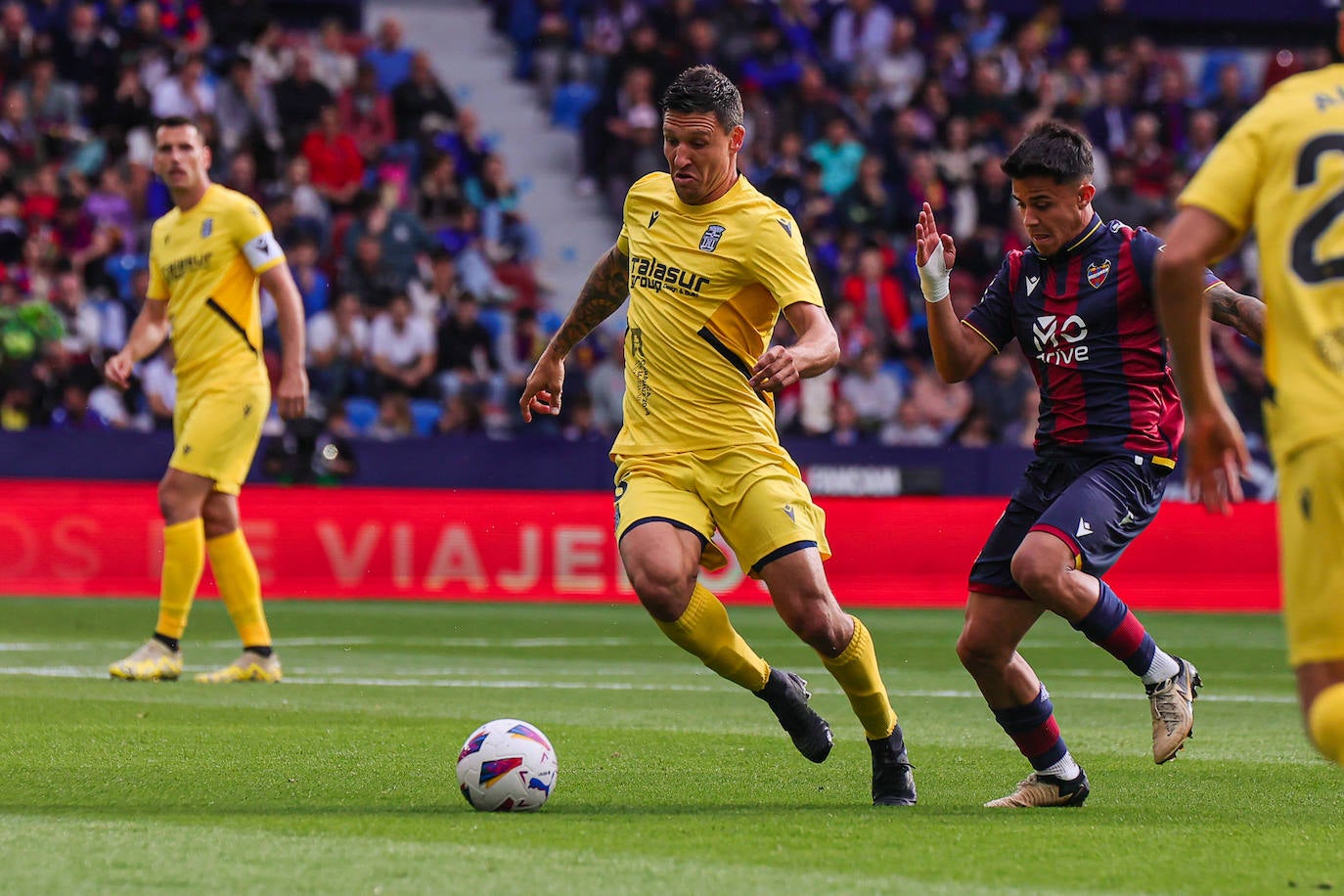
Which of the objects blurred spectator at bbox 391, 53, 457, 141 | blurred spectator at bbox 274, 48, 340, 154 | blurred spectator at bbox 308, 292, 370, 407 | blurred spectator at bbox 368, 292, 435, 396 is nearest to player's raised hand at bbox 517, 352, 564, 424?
blurred spectator at bbox 308, 292, 370, 407

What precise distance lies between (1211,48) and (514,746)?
986 inches

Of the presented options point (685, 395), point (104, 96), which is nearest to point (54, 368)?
point (104, 96)

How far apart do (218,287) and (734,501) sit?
4.71 meters

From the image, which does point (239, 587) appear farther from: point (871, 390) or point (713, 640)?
point (871, 390)

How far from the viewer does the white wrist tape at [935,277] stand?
21.4ft

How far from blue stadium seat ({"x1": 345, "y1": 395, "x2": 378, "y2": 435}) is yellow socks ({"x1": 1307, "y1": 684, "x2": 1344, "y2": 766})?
1530cm

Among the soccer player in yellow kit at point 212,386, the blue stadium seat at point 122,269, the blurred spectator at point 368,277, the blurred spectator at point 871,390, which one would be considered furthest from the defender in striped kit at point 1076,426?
the blue stadium seat at point 122,269

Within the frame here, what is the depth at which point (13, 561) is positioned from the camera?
16.1 meters

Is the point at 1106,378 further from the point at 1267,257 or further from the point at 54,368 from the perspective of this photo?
the point at 54,368

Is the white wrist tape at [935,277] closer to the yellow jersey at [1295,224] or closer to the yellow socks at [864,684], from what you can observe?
the yellow socks at [864,684]

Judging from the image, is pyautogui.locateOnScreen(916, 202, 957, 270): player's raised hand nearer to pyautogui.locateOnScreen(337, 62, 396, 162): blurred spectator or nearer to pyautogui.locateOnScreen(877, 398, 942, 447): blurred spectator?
pyautogui.locateOnScreen(877, 398, 942, 447): blurred spectator

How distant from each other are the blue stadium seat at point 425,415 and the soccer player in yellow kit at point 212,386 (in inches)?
335

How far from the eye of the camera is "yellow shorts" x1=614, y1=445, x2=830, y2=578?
6.51 metres

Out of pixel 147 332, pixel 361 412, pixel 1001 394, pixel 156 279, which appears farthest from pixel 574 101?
pixel 156 279
